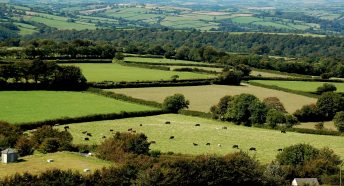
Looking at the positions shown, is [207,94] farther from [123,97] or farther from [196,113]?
[196,113]

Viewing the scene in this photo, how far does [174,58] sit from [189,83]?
1978 inches

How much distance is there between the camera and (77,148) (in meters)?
55.5

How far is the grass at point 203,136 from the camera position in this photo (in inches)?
2411

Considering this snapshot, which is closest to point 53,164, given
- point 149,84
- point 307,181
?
point 307,181

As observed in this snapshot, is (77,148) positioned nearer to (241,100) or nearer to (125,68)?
(241,100)

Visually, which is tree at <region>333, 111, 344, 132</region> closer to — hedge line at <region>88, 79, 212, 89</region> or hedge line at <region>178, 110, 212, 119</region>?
hedge line at <region>178, 110, 212, 119</region>

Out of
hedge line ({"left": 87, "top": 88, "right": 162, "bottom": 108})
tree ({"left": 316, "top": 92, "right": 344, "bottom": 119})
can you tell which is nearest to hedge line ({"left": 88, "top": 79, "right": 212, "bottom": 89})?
hedge line ({"left": 87, "top": 88, "right": 162, "bottom": 108})

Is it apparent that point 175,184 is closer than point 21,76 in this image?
Yes

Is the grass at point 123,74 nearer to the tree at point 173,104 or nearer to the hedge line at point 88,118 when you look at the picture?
the tree at point 173,104

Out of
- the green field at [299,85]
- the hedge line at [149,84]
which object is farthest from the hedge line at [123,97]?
the green field at [299,85]

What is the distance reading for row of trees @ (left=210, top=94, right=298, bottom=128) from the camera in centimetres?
7712

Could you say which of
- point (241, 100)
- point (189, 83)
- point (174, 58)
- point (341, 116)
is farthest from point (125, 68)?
point (341, 116)

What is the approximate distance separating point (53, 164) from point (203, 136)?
78.8 ft

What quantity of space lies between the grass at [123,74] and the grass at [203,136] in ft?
102
